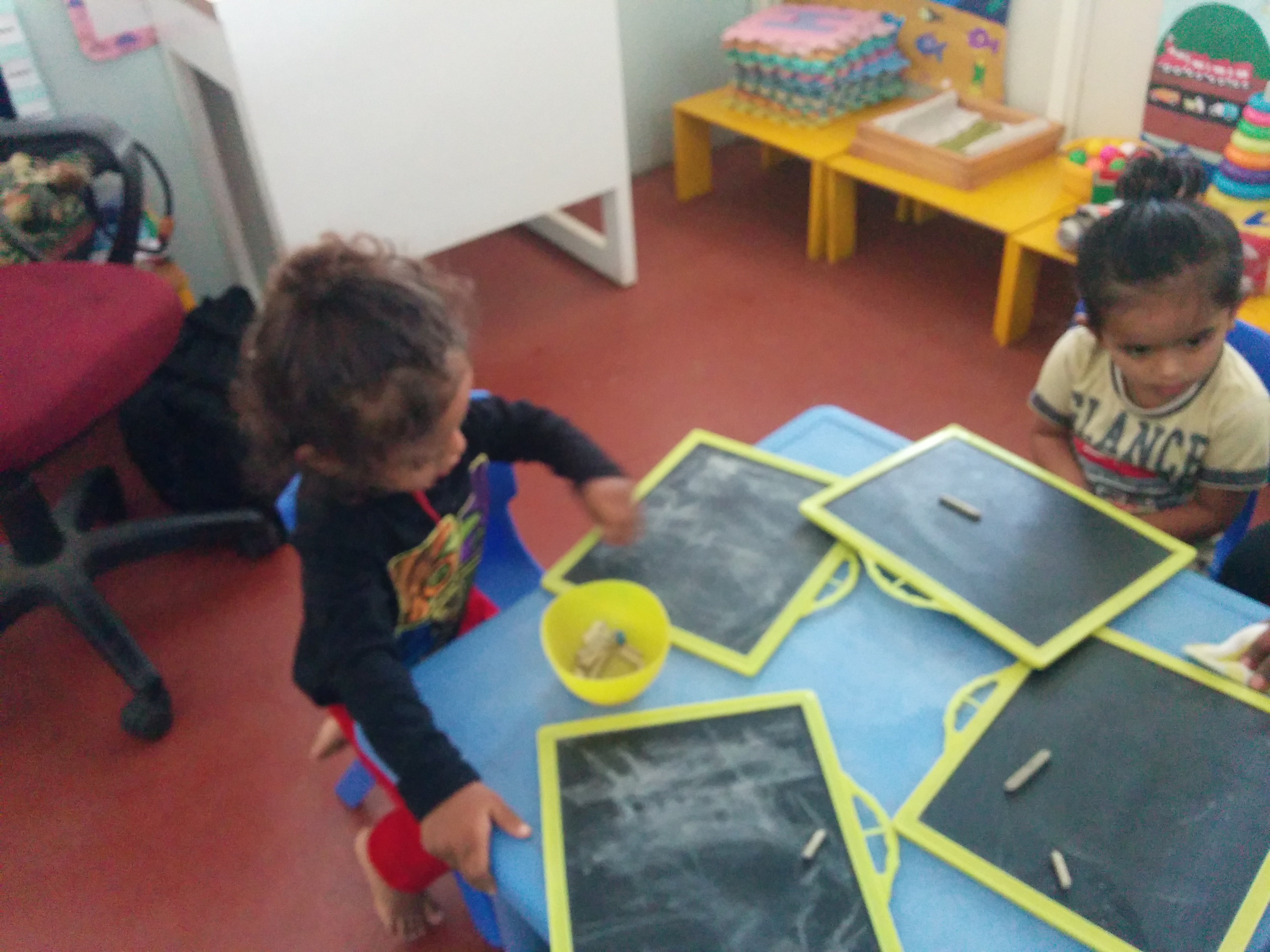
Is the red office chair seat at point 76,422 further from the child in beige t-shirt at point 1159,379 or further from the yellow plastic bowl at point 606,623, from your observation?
the child in beige t-shirt at point 1159,379

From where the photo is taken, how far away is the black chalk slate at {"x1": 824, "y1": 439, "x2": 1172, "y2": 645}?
2.82ft

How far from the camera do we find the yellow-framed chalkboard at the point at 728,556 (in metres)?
0.86

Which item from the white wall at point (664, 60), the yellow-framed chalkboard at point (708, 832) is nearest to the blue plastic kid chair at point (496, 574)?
the yellow-framed chalkboard at point (708, 832)

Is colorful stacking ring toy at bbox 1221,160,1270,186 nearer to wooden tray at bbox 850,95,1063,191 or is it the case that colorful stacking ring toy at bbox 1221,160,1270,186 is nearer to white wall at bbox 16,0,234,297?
wooden tray at bbox 850,95,1063,191

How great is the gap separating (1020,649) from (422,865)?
68cm

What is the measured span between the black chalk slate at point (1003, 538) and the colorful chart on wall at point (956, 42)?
174 cm

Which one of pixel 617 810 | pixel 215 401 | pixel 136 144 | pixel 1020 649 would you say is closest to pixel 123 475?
pixel 215 401

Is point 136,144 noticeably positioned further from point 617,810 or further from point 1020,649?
point 1020,649

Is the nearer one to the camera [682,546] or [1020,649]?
[1020,649]

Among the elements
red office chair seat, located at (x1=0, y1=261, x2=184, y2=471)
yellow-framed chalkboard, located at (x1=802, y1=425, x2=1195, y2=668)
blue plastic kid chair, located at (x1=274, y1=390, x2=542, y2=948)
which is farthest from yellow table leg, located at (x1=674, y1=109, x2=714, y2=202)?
yellow-framed chalkboard, located at (x1=802, y1=425, x2=1195, y2=668)

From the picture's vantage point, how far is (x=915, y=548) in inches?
36.0

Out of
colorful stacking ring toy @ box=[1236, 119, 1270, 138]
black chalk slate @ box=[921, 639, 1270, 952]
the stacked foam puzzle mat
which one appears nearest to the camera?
black chalk slate @ box=[921, 639, 1270, 952]

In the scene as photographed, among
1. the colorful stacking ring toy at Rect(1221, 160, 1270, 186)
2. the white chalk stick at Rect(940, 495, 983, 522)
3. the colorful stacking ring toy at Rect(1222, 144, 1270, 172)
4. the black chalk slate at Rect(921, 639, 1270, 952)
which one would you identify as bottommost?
the colorful stacking ring toy at Rect(1221, 160, 1270, 186)

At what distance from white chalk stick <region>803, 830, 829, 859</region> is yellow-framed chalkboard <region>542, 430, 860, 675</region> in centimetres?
15
